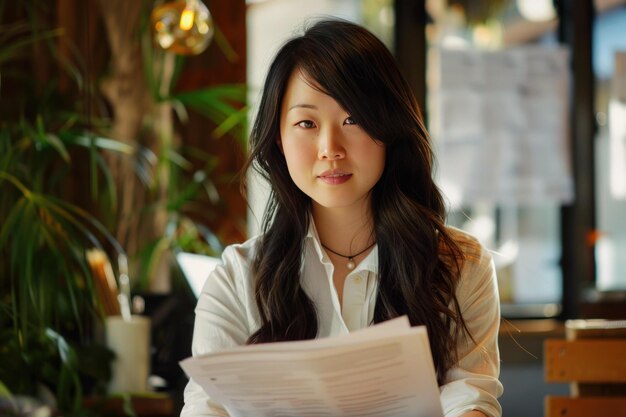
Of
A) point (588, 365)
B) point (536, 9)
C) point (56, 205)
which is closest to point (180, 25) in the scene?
point (56, 205)

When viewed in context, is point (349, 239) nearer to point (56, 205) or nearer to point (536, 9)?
point (56, 205)

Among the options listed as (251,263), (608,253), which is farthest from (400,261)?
(608,253)

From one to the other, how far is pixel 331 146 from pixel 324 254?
231 millimetres

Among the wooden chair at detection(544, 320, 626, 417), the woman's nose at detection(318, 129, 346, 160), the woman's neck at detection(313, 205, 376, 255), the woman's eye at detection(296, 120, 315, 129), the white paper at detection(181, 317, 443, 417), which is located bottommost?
the wooden chair at detection(544, 320, 626, 417)

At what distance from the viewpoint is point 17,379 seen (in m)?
2.23

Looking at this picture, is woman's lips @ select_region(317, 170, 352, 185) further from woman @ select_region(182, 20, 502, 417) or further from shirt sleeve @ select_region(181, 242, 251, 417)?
shirt sleeve @ select_region(181, 242, 251, 417)

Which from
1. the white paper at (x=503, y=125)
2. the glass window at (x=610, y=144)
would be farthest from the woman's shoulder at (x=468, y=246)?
the glass window at (x=610, y=144)

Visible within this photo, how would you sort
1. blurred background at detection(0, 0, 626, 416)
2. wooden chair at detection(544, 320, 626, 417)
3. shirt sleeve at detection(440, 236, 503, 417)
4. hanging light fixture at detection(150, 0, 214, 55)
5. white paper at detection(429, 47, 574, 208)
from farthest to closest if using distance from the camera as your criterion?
white paper at detection(429, 47, 574, 208)
blurred background at detection(0, 0, 626, 416)
hanging light fixture at detection(150, 0, 214, 55)
wooden chair at detection(544, 320, 626, 417)
shirt sleeve at detection(440, 236, 503, 417)

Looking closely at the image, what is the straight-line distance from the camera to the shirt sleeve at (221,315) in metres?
1.48

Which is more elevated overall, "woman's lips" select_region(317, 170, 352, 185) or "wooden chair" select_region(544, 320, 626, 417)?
"woman's lips" select_region(317, 170, 352, 185)

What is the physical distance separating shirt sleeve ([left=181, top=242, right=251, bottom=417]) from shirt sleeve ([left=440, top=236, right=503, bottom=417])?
0.35 meters

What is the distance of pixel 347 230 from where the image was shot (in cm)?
162

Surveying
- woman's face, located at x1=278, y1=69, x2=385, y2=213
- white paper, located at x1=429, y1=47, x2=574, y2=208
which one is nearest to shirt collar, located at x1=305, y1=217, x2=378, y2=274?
woman's face, located at x1=278, y1=69, x2=385, y2=213

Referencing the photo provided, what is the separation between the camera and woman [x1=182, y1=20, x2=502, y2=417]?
1466 mm
